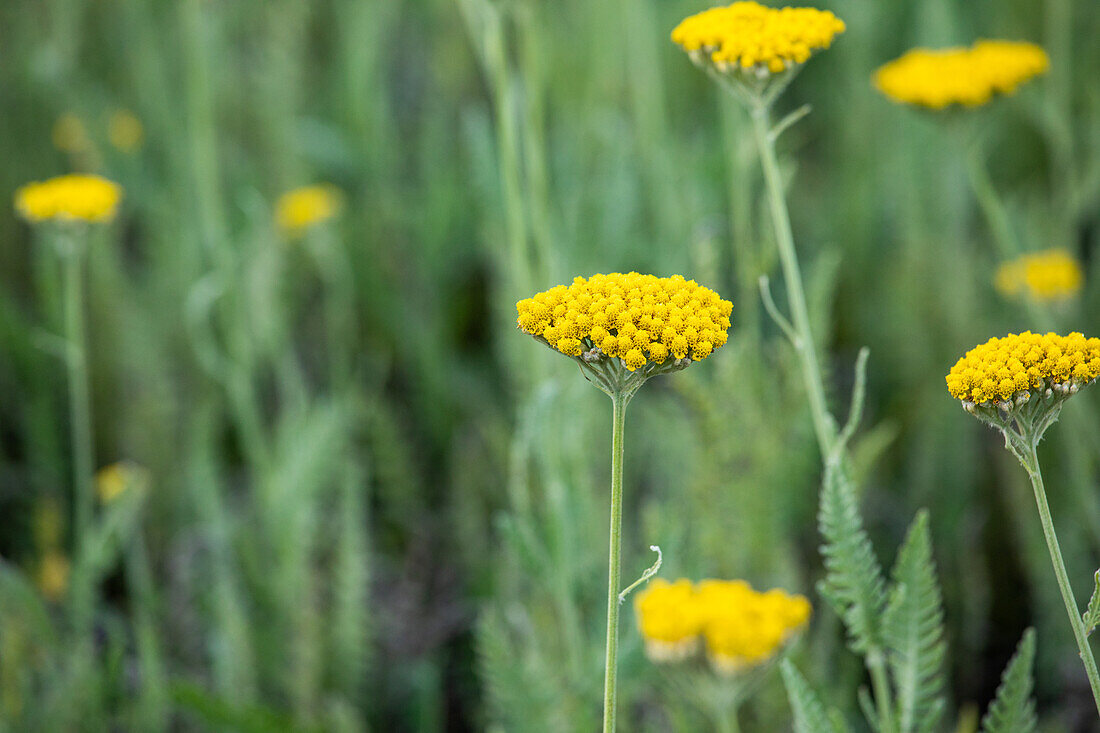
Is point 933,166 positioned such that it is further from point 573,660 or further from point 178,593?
point 178,593

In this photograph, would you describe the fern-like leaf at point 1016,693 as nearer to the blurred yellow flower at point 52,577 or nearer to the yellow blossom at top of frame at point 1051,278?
the yellow blossom at top of frame at point 1051,278

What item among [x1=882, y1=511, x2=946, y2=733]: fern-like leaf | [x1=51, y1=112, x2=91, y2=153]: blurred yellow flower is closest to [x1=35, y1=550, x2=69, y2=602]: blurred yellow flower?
[x1=51, y1=112, x2=91, y2=153]: blurred yellow flower

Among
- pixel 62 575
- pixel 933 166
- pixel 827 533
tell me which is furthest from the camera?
pixel 933 166

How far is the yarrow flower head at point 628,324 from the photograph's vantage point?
1.61ft

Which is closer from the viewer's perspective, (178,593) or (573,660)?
(573,660)

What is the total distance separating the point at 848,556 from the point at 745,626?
0.26 ft

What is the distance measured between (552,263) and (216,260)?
0.56 metres

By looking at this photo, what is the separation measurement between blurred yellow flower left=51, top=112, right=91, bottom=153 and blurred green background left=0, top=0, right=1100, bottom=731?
0.03 m

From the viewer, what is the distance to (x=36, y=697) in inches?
41.1

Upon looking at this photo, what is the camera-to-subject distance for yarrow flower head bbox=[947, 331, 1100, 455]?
19.6 inches

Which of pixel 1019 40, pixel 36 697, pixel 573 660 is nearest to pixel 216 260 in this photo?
pixel 36 697

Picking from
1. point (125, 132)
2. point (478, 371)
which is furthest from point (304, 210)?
point (125, 132)

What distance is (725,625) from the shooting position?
0.61 metres

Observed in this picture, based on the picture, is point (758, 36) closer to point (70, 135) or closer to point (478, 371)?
point (478, 371)
